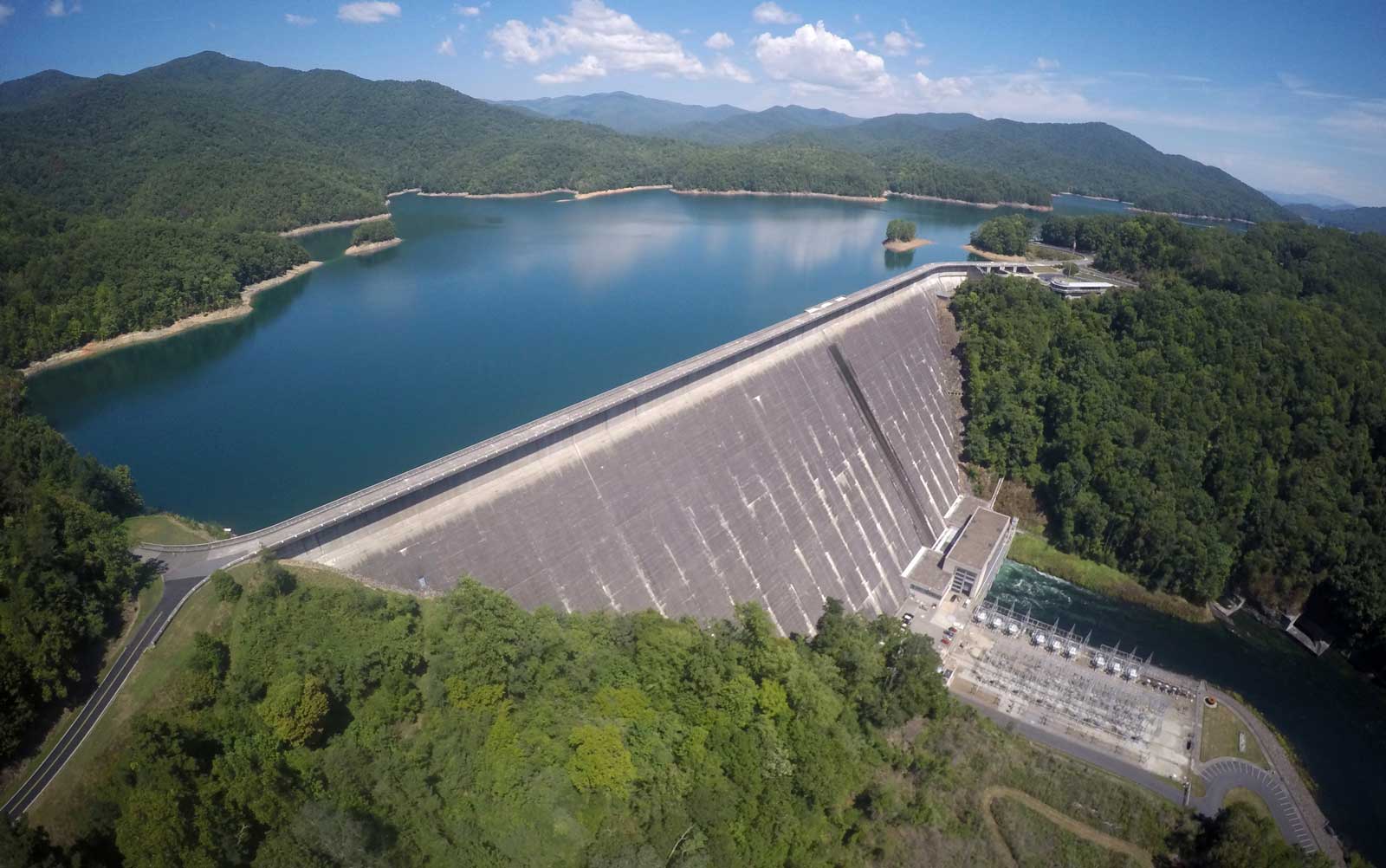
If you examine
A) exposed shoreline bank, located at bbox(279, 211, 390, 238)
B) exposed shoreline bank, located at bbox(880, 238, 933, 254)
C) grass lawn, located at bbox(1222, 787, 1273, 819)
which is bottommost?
grass lawn, located at bbox(1222, 787, 1273, 819)

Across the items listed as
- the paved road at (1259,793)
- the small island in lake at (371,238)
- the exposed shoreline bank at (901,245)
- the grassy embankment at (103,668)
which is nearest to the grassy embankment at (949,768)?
the grassy embankment at (103,668)

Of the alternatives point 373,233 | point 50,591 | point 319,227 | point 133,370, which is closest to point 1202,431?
point 50,591

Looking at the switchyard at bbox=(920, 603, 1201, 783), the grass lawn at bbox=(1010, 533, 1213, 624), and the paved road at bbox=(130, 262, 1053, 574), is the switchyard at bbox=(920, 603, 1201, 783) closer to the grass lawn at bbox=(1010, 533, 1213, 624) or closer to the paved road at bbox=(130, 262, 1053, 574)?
the grass lawn at bbox=(1010, 533, 1213, 624)

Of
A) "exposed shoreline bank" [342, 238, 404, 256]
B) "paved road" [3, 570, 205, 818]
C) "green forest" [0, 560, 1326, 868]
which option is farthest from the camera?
"exposed shoreline bank" [342, 238, 404, 256]

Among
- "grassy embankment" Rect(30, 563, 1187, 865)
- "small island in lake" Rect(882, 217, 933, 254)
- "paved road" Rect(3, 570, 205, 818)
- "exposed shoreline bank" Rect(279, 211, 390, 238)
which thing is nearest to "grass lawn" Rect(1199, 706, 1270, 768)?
"grassy embankment" Rect(30, 563, 1187, 865)

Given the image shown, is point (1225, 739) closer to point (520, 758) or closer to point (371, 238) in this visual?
point (520, 758)

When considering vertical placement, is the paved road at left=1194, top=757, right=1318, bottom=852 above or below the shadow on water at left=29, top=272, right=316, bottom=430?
below

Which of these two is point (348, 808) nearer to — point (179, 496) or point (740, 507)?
point (740, 507)

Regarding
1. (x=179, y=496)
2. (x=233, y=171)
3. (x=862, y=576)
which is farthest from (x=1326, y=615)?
(x=233, y=171)

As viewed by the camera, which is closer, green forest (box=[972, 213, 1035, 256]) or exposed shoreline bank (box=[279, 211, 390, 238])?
green forest (box=[972, 213, 1035, 256])
